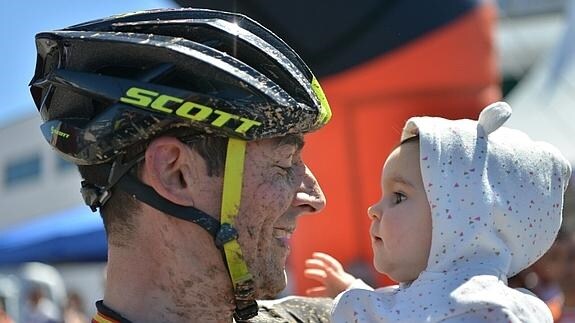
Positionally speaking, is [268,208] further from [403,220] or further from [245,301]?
[403,220]

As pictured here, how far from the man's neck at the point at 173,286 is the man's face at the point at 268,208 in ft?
0.22

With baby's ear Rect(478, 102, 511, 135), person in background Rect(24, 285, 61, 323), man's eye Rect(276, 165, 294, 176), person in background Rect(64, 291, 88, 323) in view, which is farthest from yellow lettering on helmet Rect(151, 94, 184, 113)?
person in background Rect(24, 285, 61, 323)

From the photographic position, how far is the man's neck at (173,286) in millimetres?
1697

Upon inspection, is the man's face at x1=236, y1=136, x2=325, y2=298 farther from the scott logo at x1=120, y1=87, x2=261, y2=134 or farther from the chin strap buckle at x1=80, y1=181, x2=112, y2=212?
the chin strap buckle at x1=80, y1=181, x2=112, y2=212

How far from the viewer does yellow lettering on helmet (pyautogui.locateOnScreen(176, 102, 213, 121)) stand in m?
1.64

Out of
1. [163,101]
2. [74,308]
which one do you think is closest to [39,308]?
[74,308]

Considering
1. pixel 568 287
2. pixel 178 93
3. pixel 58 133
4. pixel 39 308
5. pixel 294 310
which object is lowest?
pixel 39 308

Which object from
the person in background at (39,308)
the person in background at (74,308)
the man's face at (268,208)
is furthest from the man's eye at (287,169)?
the person in background at (39,308)

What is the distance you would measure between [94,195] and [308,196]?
0.41 metres

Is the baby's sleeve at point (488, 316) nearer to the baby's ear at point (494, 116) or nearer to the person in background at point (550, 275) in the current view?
the baby's ear at point (494, 116)

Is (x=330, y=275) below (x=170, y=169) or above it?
below

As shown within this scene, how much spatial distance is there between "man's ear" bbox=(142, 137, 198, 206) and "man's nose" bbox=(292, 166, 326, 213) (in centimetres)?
21

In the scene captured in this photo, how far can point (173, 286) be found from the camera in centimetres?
171

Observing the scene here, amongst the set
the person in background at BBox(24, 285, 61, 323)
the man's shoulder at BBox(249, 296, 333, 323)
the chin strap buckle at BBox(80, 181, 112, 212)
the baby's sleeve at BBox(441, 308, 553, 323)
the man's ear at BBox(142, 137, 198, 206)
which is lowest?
the person in background at BBox(24, 285, 61, 323)
